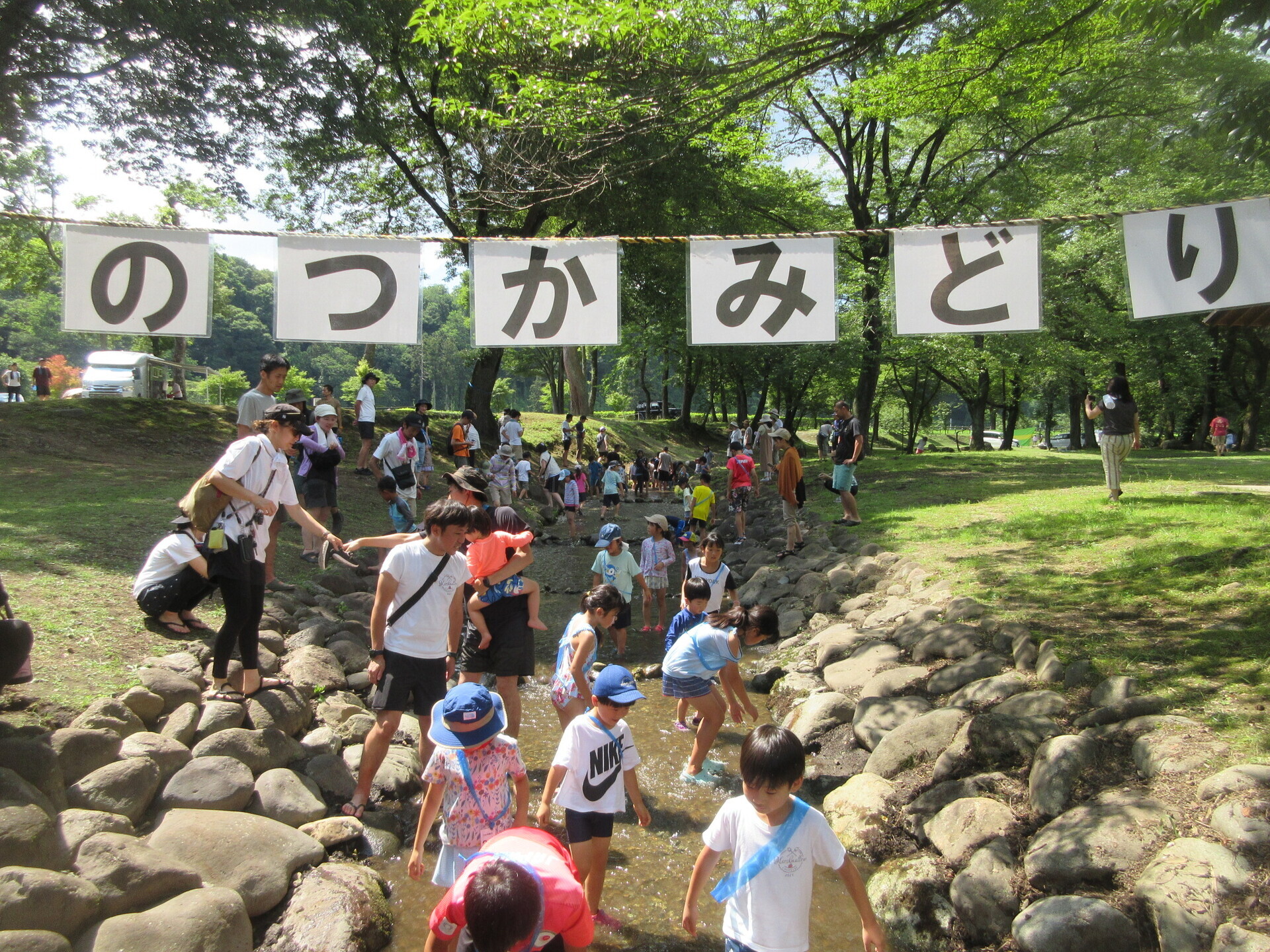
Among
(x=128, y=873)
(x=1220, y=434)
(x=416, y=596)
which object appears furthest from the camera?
(x=1220, y=434)

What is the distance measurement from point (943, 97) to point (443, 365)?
94.1m

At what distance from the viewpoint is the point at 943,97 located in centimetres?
1136

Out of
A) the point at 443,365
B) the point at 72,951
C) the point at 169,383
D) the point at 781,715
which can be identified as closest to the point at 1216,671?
the point at 781,715

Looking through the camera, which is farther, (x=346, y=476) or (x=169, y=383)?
(x=169, y=383)

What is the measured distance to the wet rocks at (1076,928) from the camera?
371 centimetres

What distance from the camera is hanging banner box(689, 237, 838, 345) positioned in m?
7.38

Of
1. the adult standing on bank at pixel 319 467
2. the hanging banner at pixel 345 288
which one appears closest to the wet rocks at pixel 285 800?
the hanging banner at pixel 345 288

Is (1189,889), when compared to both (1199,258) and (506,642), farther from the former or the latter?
(1199,258)

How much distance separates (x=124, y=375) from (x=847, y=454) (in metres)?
27.1

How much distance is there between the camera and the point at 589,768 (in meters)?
4.11

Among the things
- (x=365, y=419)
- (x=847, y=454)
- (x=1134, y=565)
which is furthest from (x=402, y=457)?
(x=1134, y=565)

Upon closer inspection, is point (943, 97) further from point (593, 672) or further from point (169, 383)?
point (169, 383)

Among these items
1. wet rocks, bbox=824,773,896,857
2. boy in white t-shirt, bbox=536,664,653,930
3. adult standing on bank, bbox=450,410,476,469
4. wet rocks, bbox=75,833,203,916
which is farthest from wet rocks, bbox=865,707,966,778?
adult standing on bank, bbox=450,410,476,469

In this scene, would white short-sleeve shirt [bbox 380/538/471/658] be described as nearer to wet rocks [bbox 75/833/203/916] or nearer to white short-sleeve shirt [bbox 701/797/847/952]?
wet rocks [bbox 75/833/203/916]
